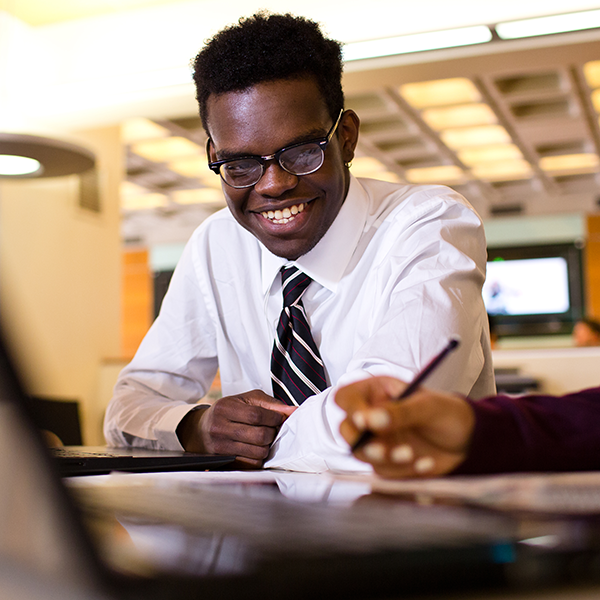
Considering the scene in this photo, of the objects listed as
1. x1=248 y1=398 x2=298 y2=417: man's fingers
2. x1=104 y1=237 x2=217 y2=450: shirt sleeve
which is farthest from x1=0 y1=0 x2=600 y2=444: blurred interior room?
x1=104 y1=237 x2=217 y2=450: shirt sleeve

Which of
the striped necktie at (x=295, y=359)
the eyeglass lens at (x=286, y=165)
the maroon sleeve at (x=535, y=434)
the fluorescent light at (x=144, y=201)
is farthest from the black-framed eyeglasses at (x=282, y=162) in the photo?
the fluorescent light at (x=144, y=201)

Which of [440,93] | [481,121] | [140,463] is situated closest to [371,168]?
Answer: [481,121]

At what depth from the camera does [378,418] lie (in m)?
0.40

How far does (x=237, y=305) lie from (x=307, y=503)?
107cm

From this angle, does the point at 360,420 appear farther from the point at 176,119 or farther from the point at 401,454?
the point at 176,119

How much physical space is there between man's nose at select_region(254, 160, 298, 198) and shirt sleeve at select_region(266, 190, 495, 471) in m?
0.22

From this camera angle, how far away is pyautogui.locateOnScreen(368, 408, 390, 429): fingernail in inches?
15.6

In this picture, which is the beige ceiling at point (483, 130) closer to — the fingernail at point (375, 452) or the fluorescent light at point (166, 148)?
the fluorescent light at point (166, 148)

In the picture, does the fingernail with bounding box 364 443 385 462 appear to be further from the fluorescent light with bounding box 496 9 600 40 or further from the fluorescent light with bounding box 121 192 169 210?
the fluorescent light with bounding box 121 192 169 210

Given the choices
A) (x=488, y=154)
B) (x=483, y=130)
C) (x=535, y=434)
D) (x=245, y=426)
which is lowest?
(x=245, y=426)

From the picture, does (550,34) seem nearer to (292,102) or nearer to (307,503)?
(292,102)

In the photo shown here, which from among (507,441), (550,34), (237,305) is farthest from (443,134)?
(507,441)

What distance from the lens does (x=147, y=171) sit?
741 centimetres

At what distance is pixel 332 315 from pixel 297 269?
12 centimetres
